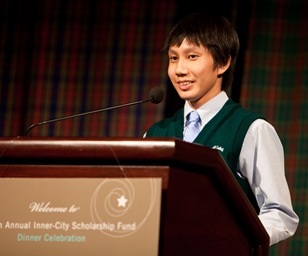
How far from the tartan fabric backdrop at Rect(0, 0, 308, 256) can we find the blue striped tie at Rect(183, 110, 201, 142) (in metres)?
1.19

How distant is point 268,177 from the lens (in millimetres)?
1627

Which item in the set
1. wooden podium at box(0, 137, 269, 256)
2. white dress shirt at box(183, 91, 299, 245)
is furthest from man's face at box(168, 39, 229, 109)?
wooden podium at box(0, 137, 269, 256)

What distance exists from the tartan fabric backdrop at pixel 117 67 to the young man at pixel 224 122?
3.75ft

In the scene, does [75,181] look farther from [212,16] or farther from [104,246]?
[212,16]

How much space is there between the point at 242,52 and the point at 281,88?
0.72 ft

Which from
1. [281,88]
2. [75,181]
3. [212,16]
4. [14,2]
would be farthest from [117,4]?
[75,181]

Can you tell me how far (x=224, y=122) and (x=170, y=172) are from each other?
66 centimetres

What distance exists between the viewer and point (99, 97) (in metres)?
3.15

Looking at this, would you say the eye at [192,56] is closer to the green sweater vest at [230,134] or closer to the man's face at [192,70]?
the man's face at [192,70]

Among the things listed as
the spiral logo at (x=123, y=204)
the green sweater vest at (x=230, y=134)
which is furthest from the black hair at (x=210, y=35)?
the spiral logo at (x=123, y=204)

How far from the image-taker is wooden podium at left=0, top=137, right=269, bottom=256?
111cm

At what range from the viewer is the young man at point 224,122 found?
5.29 feet

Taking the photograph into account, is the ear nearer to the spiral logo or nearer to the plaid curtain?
the spiral logo

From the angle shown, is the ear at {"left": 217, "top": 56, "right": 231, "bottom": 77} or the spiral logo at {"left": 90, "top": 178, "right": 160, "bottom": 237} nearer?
the spiral logo at {"left": 90, "top": 178, "right": 160, "bottom": 237}
